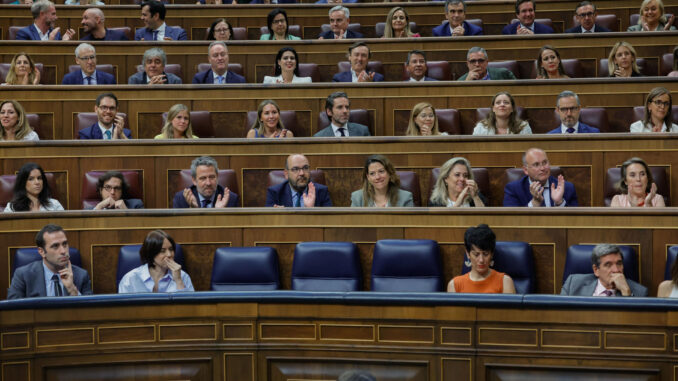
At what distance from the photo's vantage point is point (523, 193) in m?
2.61

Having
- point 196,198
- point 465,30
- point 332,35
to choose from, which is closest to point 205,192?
point 196,198

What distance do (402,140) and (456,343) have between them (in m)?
1.17

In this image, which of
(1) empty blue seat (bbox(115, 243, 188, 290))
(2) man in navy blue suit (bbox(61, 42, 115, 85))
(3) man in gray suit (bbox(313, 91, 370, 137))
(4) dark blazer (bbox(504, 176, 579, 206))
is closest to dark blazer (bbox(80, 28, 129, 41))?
(2) man in navy blue suit (bbox(61, 42, 115, 85))

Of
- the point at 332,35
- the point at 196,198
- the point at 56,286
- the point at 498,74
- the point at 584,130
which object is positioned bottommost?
the point at 56,286

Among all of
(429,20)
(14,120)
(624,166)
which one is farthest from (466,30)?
(14,120)

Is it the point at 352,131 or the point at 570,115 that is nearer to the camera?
the point at 570,115

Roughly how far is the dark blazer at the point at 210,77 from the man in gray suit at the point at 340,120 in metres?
0.52

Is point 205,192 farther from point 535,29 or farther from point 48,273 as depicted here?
point 535,29

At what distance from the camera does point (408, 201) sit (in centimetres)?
257

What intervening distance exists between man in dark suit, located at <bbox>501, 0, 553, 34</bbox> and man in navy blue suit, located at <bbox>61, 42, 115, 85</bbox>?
1.59m

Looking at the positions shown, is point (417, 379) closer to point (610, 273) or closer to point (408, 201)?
point (610, 273)

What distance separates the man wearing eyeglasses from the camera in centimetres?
373

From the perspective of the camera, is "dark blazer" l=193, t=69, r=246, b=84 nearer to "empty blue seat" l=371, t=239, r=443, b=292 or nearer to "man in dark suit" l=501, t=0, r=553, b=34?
"man in dark suit" l=501, t=0, r=553, b=34

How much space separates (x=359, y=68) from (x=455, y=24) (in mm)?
597
